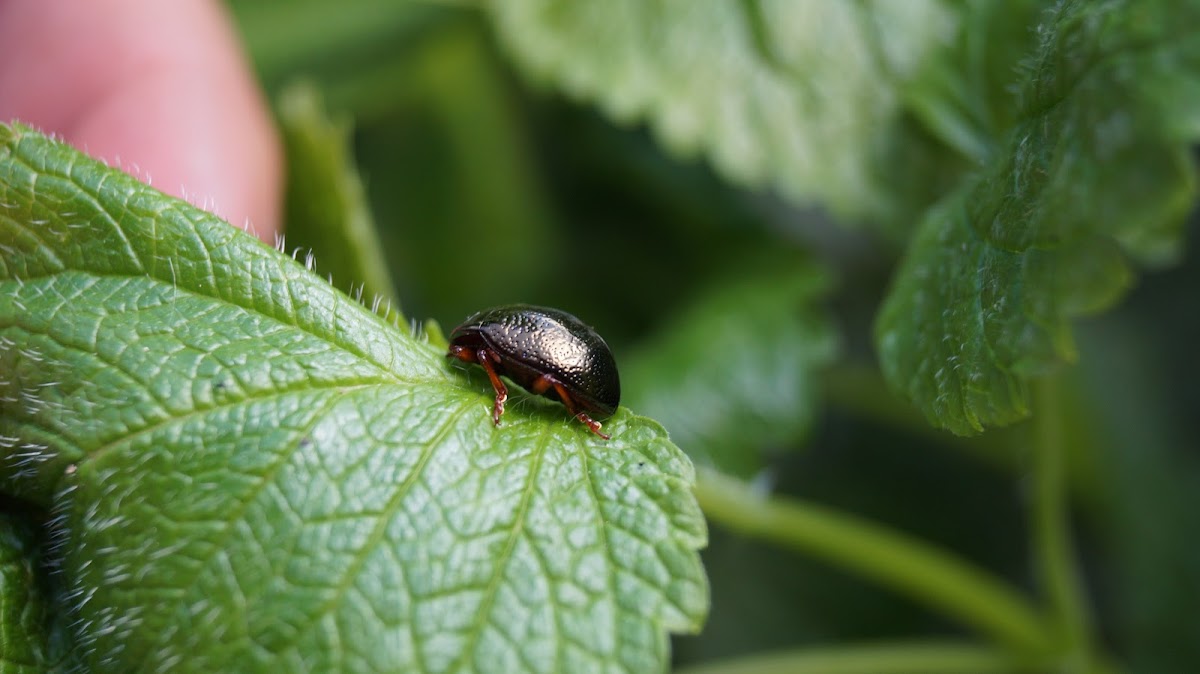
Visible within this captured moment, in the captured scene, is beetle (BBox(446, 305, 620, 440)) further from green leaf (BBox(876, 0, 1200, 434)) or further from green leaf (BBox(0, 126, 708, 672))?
green leaf (BBox(876, 0, 1200, 434))

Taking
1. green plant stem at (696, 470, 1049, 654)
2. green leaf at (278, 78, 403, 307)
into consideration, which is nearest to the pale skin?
green leaf at (278, 78, 403, 307)

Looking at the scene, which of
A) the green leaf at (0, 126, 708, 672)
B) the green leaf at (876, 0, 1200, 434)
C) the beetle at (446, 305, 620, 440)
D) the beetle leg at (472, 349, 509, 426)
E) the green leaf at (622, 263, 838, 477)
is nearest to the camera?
the green leaf at (876, 0, 1200, 434)

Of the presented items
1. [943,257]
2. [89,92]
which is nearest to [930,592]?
[943,257]

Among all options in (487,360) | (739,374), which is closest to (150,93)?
(487,360)

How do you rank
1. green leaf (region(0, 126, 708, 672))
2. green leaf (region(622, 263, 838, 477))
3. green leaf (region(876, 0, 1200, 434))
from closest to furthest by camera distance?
green leaf (region(876, 0, 1200, 434))
green leaf (region(0, 126, 708, 672))
green leaf (region(622, 263, 838, 477))

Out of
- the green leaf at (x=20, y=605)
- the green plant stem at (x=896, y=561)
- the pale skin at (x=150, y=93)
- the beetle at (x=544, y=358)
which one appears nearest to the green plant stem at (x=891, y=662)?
the green plant stem at (x=896, y=561)

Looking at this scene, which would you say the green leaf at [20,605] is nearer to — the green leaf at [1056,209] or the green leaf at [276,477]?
the green leaf at [276,477]
